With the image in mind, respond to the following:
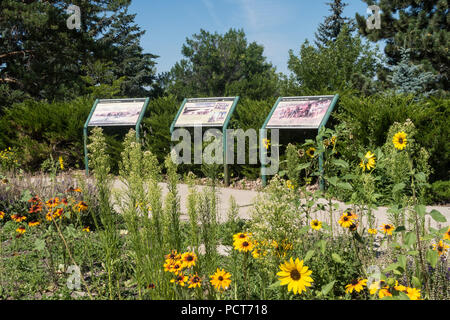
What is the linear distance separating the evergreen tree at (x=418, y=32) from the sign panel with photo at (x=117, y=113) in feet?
32.6

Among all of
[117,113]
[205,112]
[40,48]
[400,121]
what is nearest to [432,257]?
[400,121]

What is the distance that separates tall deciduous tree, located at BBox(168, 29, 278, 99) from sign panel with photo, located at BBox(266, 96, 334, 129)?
143 feet

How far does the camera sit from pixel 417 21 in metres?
18.1


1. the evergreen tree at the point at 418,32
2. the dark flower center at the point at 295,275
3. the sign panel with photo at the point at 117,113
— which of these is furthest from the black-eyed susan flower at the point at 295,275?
the evergreen tree at the point at 418,32

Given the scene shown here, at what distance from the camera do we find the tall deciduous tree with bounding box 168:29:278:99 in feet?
174

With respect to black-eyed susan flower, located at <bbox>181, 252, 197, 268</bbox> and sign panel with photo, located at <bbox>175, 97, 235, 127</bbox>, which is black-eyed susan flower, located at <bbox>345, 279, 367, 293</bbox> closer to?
black-eyed susan flower, located at <bbox>181, 252, 197, 268</bbox>

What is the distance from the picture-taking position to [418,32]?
17016 millimetres

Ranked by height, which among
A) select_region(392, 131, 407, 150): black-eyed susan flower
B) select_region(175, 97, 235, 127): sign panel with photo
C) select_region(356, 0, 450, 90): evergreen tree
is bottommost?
select_region(392, 131, 407, 150): black-eyed susan flower

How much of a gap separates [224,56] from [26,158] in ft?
161

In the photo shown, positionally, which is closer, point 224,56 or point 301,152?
point 301,152

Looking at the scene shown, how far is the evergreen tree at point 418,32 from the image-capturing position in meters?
16.4

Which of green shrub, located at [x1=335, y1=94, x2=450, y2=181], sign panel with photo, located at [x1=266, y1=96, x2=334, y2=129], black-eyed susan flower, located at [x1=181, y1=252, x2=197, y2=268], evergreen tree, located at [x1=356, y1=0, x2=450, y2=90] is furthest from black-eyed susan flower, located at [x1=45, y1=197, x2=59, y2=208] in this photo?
evergreen tree, located at [x1=356, y1=0, x2=450, y2=90]
